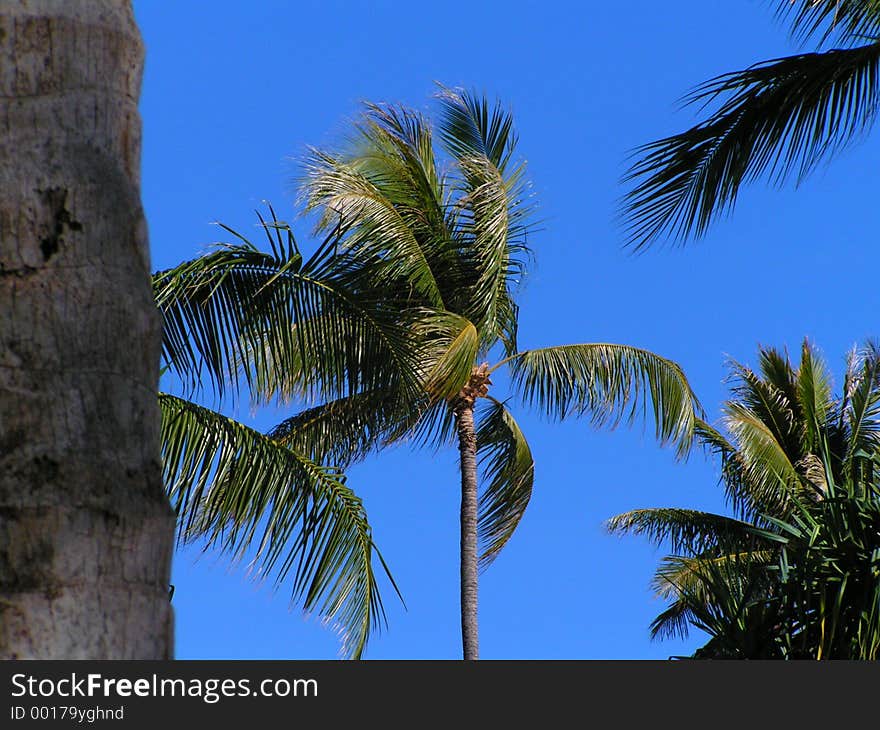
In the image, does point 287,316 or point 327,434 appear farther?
point 327,434

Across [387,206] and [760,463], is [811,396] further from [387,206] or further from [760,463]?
[387,206]

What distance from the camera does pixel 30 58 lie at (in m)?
2.31

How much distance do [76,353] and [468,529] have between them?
12563 millimetres

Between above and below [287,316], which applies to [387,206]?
above

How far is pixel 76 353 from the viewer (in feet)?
6.96

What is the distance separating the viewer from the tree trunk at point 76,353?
199 cm

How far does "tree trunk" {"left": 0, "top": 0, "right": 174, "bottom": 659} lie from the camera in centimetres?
199

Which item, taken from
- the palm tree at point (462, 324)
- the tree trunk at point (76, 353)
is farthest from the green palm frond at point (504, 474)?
the tree trunk at point (76, 353)

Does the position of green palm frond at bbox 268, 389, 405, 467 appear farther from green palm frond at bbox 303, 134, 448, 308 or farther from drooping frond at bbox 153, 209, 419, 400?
drooping frond at bbox 153, 209, 419, 400

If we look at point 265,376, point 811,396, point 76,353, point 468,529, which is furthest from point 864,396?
point 76,353

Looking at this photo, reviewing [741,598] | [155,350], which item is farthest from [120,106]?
[741,598]

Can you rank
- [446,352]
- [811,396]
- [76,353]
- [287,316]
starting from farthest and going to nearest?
1. [811,396]
2. [446,352]
3. [287,316]
4. [76,353]

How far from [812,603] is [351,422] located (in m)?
7.13

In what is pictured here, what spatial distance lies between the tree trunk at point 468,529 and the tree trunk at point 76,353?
12022 mm
